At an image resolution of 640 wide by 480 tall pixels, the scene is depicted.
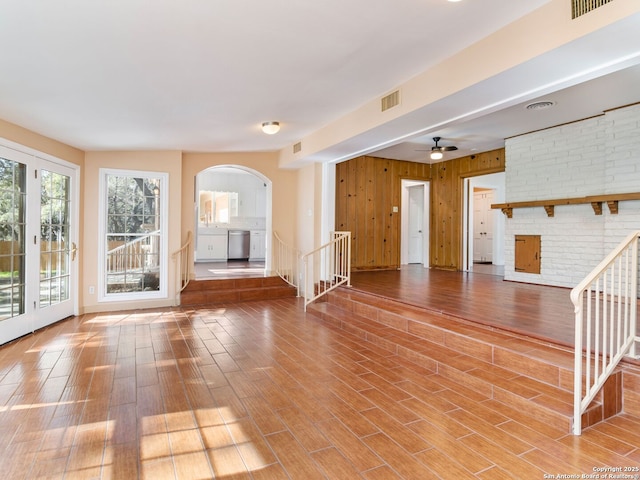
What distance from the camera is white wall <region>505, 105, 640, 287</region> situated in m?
4.70

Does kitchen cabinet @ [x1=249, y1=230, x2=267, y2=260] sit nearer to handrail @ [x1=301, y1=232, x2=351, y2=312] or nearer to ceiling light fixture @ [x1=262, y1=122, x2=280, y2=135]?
handrail @ [x1=301, y1=232, x2=351, y2=312]

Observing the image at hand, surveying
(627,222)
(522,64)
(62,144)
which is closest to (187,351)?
(62,144)

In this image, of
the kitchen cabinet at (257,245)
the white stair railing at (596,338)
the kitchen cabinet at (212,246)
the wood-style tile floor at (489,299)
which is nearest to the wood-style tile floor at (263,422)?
the white stair railing at (596,338)

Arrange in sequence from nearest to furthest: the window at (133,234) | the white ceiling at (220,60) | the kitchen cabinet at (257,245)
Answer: the white ceiling at (220,60) < the window at (133,234) < the kitchen cabinet at (257,245)

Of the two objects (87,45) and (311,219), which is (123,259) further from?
(87,45)

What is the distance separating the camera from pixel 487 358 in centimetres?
298

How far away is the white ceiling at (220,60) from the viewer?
2264mm

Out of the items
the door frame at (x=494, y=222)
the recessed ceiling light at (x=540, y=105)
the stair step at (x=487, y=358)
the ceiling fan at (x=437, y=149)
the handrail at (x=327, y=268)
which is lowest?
the stair step at (x=487, y=358)

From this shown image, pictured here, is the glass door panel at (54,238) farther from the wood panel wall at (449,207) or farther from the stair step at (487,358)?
the wood panel wall at (449,207)

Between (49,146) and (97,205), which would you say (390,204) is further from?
(49,146)

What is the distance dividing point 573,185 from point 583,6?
4021mm

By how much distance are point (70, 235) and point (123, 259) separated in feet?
2.61

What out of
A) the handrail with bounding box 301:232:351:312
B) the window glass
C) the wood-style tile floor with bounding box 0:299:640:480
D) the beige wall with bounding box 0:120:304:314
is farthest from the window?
the handrail with bounding box 301:232:351:312

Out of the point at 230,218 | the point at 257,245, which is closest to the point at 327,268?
the point at 257,245
